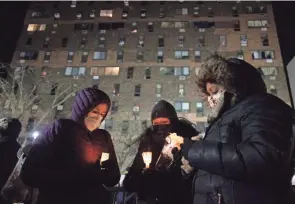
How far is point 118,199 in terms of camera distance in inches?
166

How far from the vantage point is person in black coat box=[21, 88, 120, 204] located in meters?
2.67

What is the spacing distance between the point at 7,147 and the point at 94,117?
7.47 feet

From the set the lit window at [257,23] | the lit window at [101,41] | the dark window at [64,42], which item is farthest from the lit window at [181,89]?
the dark window at [64,42]

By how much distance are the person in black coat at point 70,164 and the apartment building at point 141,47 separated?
3095 centimetres

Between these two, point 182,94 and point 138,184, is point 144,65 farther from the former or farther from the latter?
point 138,184

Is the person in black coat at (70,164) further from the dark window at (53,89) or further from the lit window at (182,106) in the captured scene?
the dark window at (53,89)

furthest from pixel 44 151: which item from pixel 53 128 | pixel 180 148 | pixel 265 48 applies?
pixel 265 48

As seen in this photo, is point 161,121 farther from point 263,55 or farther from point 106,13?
point 106,13

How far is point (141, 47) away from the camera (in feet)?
134

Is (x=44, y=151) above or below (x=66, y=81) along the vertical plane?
below

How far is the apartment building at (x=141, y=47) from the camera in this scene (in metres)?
36.5

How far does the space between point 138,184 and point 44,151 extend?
4.69 ft

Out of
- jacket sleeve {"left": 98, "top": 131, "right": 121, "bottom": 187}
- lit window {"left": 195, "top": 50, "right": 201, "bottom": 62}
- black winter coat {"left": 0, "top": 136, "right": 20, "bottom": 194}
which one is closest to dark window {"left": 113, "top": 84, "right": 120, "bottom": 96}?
lit window {"left": 195, "top": 50, "right": 201, "bottom": 62}

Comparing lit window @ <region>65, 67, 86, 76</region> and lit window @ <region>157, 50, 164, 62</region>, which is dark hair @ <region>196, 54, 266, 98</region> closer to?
lit window @ <region>65, 67, 86, 76</region>
